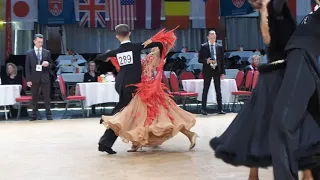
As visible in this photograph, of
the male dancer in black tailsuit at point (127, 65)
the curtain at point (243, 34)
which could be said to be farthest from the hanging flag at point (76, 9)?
the male dancer in black tailsuit at point (127, 65)

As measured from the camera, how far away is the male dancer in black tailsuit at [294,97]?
286 centimetres

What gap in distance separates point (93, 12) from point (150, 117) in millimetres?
11588

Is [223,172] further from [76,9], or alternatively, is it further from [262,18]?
[76,9]

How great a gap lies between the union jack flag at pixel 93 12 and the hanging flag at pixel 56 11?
33 centimetres

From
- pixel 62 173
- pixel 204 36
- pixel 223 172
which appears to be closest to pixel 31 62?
pixel 62 173

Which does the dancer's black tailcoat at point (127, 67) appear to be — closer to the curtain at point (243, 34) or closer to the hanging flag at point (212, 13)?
the hanging flag at point (212, 13)

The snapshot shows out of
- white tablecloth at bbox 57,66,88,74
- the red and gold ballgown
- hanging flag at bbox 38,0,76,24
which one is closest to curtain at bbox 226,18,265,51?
hanging flag at bbox 38,0,76,24

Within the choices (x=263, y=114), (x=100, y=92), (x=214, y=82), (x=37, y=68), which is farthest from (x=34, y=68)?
(x=263, y=114)

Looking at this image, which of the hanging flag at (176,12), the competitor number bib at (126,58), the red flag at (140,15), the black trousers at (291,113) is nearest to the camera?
the black trousers at (291,113)

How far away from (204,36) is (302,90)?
16.4 m

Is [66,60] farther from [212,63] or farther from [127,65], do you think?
[127,65]

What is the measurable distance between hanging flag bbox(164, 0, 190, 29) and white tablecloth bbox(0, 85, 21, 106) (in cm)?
761

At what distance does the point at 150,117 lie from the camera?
5.69m

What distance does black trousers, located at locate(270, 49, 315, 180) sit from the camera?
112 inches
